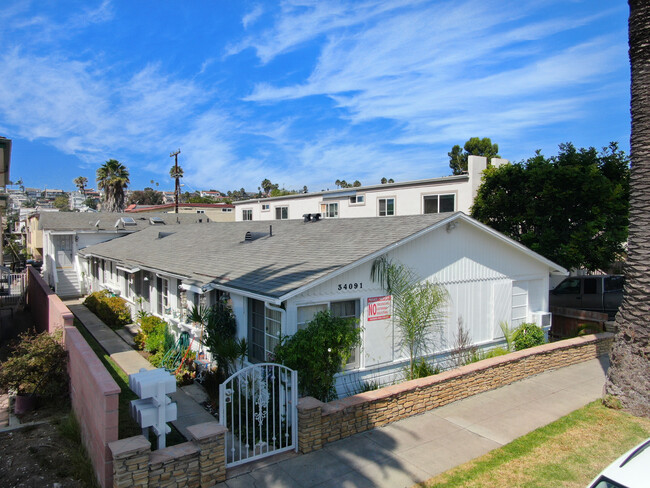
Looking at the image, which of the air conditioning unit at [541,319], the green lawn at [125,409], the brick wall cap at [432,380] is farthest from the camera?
the air conditioning unit at [541,319]

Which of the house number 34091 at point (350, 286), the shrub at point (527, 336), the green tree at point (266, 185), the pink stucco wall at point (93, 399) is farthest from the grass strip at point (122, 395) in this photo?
the green tree at point (266, 185)

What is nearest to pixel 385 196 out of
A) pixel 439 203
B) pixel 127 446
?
pixel 439 203

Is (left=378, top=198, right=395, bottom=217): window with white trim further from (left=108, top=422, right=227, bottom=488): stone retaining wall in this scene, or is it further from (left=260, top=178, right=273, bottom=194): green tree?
(left=260, top=178, right=273, bottom=194): green tree

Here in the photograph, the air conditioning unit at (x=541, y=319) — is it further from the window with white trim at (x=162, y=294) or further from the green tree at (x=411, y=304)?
the window with white trim at (x=162, y=294)

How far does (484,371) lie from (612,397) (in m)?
2.51

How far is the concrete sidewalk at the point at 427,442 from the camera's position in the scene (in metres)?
6.41

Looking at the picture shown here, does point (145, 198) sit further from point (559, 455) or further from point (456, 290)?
point (559, 455)

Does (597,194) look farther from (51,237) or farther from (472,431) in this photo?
(51,237)

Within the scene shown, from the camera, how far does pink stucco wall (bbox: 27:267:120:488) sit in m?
5.72

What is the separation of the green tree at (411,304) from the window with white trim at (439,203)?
35.5 feet

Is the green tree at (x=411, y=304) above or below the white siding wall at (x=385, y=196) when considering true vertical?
below

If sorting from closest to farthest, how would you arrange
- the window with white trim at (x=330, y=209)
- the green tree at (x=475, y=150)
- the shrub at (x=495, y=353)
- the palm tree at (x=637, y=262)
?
the palm tree at (x=637, y=262), the shrub at (x=495, y=353), the window with white trim at (x=330, y=209), the green tree at (x=475, y=150)

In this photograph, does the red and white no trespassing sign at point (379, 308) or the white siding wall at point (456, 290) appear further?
the red and white no trespassing sign at point (379, 308)

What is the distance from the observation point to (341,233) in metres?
12.8
